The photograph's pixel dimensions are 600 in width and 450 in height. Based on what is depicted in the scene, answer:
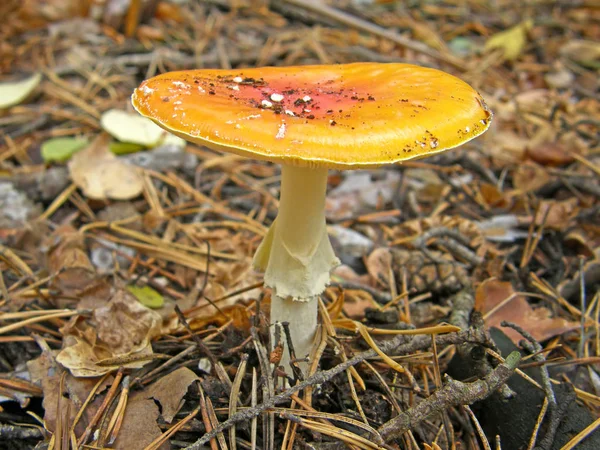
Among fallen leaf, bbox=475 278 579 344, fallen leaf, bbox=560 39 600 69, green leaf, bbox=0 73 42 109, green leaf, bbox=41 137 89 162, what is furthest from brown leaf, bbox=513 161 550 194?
green leaf, bbox=0 73 42 109

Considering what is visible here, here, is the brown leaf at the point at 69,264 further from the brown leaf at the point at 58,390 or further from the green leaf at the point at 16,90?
the green leaf at the point at 16,90

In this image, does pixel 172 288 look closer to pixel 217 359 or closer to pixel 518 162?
pixel 217 359

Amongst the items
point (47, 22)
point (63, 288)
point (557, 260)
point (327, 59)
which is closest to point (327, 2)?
point (327, 59)

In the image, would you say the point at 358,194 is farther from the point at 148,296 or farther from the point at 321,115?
the point at 321,115

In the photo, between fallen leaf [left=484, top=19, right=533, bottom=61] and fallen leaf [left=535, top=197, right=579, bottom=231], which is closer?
fallen leaf [left=535, top=197, right=579, bottom=231]

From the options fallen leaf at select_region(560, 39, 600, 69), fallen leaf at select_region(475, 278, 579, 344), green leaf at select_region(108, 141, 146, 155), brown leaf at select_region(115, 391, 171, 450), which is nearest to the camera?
brown leaf at select_region(115, 391, 171, 450)

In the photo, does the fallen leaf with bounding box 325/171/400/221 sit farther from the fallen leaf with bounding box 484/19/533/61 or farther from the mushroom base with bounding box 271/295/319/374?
the fallen leaf with bounding box 484/19/533/61
